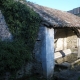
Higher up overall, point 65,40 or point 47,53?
point 65,40

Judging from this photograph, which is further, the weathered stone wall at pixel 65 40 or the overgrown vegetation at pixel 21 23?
the weathered stone wall at pixel 65 40

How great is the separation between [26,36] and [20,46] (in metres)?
0.85

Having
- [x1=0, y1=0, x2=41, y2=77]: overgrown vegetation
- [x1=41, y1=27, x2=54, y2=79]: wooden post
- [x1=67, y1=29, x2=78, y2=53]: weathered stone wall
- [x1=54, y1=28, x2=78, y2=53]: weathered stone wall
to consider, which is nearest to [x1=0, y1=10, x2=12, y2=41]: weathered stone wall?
[x1=0, y1=0, x2=41, y2=77]: overgrown vegetation

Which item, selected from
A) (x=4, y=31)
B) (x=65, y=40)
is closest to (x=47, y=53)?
(x=4, y=31)

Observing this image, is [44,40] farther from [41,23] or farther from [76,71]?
[76,71]

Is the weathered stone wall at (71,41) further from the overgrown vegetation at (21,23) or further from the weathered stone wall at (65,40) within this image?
the overgrown vegetation at (21,23)

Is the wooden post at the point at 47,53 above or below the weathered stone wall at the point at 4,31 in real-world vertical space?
below

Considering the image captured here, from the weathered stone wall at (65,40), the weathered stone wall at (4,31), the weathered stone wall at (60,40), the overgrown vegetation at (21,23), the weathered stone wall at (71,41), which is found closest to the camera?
the overgrown vegetation at (21,23)

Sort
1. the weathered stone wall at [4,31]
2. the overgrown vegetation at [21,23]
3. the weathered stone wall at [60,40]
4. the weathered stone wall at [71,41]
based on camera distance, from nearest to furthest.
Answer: the overgrown vegetation at [21,23], the weathered stone wall at [4,31], the weathered stone wall at [60,40], the weathered stone wall at [71,41]

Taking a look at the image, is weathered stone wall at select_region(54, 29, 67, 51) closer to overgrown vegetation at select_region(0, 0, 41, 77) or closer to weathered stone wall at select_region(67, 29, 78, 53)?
weathered stone wall at select_region(67, 29, 78, 53)

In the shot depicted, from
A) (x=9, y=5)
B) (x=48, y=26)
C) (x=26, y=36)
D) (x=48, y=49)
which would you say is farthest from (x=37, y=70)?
(x=9, y=5)

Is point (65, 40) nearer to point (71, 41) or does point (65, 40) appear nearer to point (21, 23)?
point (71, 41)

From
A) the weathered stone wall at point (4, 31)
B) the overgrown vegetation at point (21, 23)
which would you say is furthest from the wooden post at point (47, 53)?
the weathered stone wall at point (4, 31)

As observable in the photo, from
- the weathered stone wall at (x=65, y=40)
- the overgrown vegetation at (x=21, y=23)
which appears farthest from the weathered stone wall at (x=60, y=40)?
the overgrown vegetation at (x=21, y=23)
